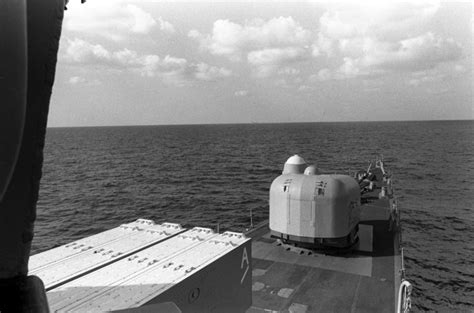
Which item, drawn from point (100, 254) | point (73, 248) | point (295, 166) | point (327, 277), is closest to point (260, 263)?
point (327, 277)

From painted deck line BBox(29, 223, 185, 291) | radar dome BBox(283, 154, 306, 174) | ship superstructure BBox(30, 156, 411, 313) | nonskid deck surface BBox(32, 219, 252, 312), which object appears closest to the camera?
nonskid deck surface BBox(32, 219, 252, 312)

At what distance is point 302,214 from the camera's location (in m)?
16.9

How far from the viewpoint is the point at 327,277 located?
14.9 m

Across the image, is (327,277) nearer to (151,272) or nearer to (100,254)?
(151,272)

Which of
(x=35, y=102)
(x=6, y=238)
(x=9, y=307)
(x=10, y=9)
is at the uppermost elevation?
(x=10, y=9)

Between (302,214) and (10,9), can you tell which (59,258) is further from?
(302,214)

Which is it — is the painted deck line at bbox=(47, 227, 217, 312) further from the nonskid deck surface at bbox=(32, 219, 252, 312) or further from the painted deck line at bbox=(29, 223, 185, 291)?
the painted deck line at bbox=(29, 223, 185, 291)

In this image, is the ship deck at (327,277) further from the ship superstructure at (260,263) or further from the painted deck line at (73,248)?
the painted deck line at (73,248)

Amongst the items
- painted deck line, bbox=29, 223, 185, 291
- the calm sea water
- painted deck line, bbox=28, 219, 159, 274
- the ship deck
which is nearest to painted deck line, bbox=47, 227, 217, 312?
painted deck line, bbox=29, 223, 185, 291

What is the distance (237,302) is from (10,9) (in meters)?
9.16

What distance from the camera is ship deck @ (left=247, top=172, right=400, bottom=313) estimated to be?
12.6 metres

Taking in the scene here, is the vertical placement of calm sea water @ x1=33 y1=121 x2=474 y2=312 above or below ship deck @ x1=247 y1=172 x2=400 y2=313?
below

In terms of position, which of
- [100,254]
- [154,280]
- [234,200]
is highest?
[100,254]

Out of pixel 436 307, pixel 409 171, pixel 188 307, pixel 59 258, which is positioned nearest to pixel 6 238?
pixel 188 307
